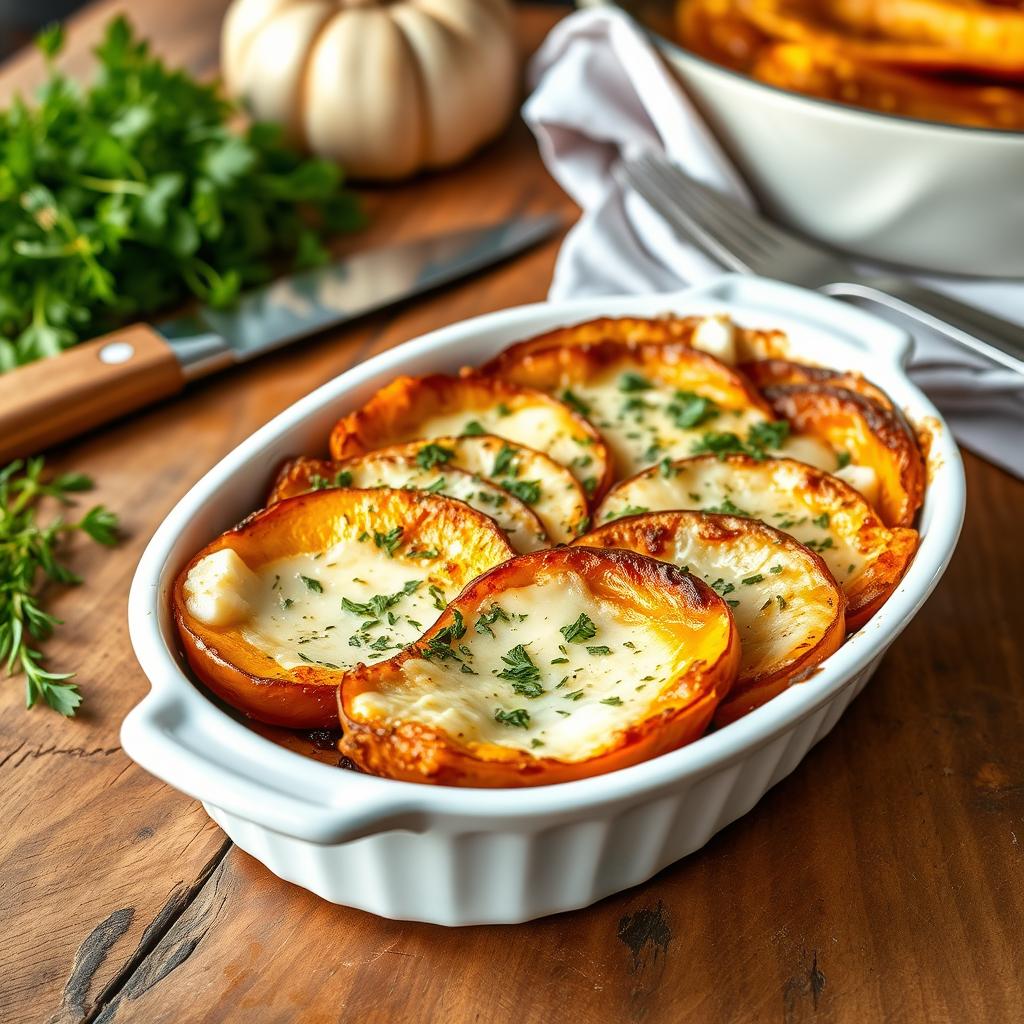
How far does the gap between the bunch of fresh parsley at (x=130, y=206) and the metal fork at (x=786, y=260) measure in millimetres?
763

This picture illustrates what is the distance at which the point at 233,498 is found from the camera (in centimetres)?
185

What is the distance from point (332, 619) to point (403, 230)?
166 centimetres

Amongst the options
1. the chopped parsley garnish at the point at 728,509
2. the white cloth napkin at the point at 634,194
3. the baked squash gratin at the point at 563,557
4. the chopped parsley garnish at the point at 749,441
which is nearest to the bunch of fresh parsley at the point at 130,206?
the white cloth napkin at the point at 634,194

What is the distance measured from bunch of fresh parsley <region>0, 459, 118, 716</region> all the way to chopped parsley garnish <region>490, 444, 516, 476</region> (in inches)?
27.3

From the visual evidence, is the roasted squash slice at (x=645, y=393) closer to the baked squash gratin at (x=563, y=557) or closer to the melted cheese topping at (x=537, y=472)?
the baked squash gratin at (x=563, y=557)

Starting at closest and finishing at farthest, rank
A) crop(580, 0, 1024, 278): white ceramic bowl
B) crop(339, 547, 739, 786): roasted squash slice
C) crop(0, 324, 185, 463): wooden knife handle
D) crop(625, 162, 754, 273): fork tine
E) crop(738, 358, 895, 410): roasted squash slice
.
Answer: crop(339, 547, 739, 786): roasted squash slice → crop(738, 358, 895, 410): roasted squash slice → crop(0, 324, 185, 463): wooden knife handle → crop(580, 0, 1024, 278): white ceramic bowl → crop(625, 162, 754, 273): fork tine

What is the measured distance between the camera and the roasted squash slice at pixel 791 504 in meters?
1.76

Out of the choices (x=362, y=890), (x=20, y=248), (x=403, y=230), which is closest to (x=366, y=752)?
(x=362, y=890)

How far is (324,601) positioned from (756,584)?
562mm

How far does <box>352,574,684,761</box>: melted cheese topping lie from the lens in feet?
4.68

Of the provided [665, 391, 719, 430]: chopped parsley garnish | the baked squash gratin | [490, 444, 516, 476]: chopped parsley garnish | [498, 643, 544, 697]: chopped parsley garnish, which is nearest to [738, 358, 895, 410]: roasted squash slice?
the baked squash gratin

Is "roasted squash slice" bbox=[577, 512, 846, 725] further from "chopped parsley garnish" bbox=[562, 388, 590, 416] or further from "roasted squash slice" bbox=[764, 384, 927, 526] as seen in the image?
"chopped parsley garnish" bbox=[562, 388, 590, 416]

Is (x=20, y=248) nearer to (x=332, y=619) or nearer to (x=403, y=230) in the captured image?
(x=403, y=230)

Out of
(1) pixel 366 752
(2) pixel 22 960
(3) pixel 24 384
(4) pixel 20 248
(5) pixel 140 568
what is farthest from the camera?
(4) pixel 20 248
